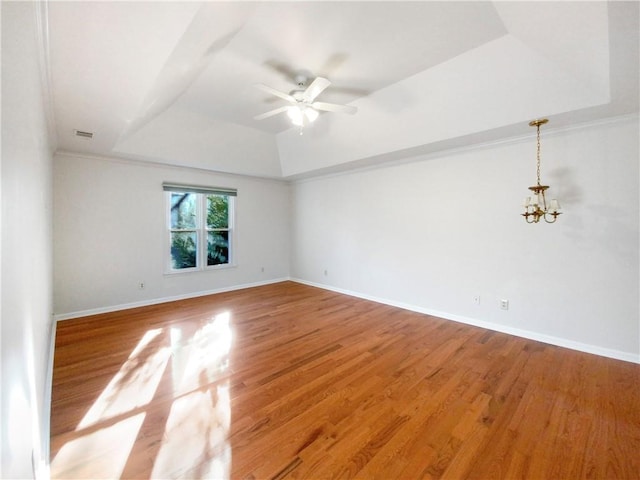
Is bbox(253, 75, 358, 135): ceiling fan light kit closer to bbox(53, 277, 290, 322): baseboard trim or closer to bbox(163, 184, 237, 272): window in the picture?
bbox(163, 184, 237, 272): window

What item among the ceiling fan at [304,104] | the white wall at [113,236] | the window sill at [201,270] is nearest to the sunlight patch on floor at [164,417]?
the white wall at [113,236]

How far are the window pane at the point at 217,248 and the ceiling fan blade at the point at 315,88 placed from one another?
137 inches

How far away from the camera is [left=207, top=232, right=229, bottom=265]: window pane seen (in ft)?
17.4

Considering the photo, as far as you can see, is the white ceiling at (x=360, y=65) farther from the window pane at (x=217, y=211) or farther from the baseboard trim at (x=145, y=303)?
the baseboard trim at (x=145, y=303)

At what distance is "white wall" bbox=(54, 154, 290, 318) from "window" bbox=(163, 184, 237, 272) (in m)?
0.16

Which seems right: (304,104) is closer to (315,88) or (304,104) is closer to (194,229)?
(315,88)

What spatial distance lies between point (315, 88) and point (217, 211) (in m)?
3.56

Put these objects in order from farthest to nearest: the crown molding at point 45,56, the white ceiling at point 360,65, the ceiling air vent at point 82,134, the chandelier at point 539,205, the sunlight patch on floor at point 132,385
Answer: the ceiling air vent at point 82,134, the chandelier at point 539,205, the sunlight patch on floor at point 132,385, the white ceiling at point 360,65, the crown molding at point 45,56

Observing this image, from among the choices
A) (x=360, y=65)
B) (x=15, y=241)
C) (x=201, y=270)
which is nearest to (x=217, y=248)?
(x=201, y=270)

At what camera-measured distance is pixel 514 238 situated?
3324 millimetres

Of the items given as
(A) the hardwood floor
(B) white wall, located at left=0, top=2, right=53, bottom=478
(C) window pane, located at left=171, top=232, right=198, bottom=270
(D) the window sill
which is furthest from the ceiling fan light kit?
(D) the window sill

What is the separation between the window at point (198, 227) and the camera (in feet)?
15.8

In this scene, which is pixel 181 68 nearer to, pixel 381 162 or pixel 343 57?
pixel 343 57

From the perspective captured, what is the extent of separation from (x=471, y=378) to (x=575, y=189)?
2341mm
